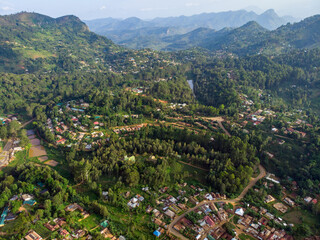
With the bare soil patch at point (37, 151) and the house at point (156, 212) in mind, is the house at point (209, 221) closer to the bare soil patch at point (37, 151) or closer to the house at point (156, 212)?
the house at point (156, 212)

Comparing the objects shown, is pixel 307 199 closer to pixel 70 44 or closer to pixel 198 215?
pixel 198 215

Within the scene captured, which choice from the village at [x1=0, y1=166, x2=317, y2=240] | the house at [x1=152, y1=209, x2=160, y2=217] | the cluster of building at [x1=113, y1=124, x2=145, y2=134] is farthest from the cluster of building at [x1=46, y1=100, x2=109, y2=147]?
the house at [x1=152, y1=209, x2=160, y2=217]

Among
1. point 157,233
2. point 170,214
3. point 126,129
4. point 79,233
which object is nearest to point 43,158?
point 126,129

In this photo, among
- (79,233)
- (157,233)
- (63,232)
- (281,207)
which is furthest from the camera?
(281,207)

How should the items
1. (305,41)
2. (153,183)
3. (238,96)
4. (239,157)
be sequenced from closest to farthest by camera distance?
(153,183) → (239,157) → (238,96) → (305,41)

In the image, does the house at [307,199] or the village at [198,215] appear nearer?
the village at [198,215]

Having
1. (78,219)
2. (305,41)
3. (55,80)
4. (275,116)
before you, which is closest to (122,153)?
(78,219)

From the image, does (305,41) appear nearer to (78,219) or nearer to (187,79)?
(187,79)

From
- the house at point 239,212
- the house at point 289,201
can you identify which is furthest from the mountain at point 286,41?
the house at point 239,212
